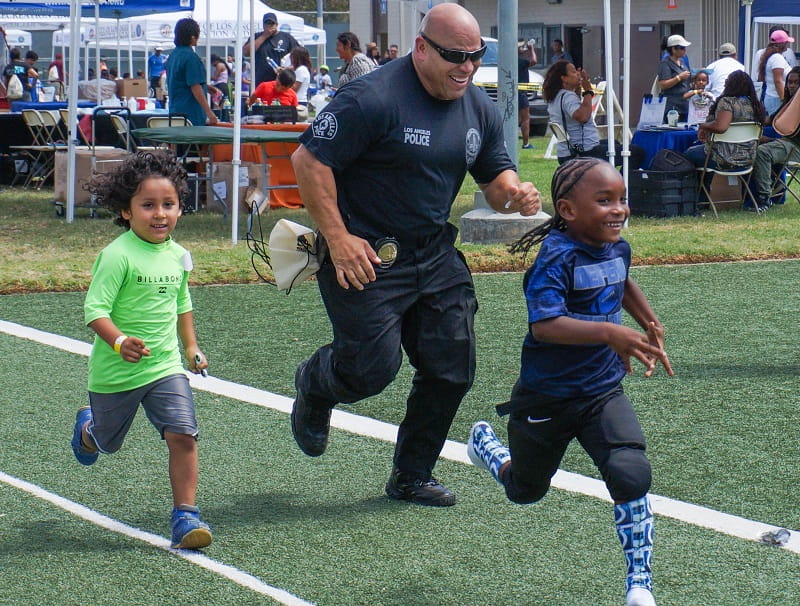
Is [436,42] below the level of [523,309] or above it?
above

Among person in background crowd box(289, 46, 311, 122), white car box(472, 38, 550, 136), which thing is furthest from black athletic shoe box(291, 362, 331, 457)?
white car box(472, 38, 550, 136)

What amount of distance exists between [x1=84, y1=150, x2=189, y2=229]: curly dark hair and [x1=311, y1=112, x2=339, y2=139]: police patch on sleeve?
1.75 ft

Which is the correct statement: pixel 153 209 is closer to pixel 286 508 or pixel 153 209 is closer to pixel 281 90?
pixel 286 508

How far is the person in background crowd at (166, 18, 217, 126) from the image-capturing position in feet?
46.7

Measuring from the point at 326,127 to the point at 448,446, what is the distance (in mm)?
1857

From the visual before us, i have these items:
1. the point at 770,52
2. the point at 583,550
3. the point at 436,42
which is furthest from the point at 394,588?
the point at 770,52

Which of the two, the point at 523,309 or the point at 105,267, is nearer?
the point at 105,267

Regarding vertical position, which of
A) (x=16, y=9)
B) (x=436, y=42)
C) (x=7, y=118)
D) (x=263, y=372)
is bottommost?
(x=263, y=372)

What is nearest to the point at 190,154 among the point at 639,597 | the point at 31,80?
the point at 639,597

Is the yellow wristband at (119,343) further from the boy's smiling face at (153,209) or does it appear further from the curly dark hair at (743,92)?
the curly dark hair at (743,92)

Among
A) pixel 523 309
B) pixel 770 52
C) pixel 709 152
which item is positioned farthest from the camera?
pixel 770 52

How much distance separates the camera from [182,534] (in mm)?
4207

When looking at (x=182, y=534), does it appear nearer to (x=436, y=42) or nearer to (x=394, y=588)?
(x=394, y=588)

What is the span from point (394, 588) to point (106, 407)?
1261 mm
